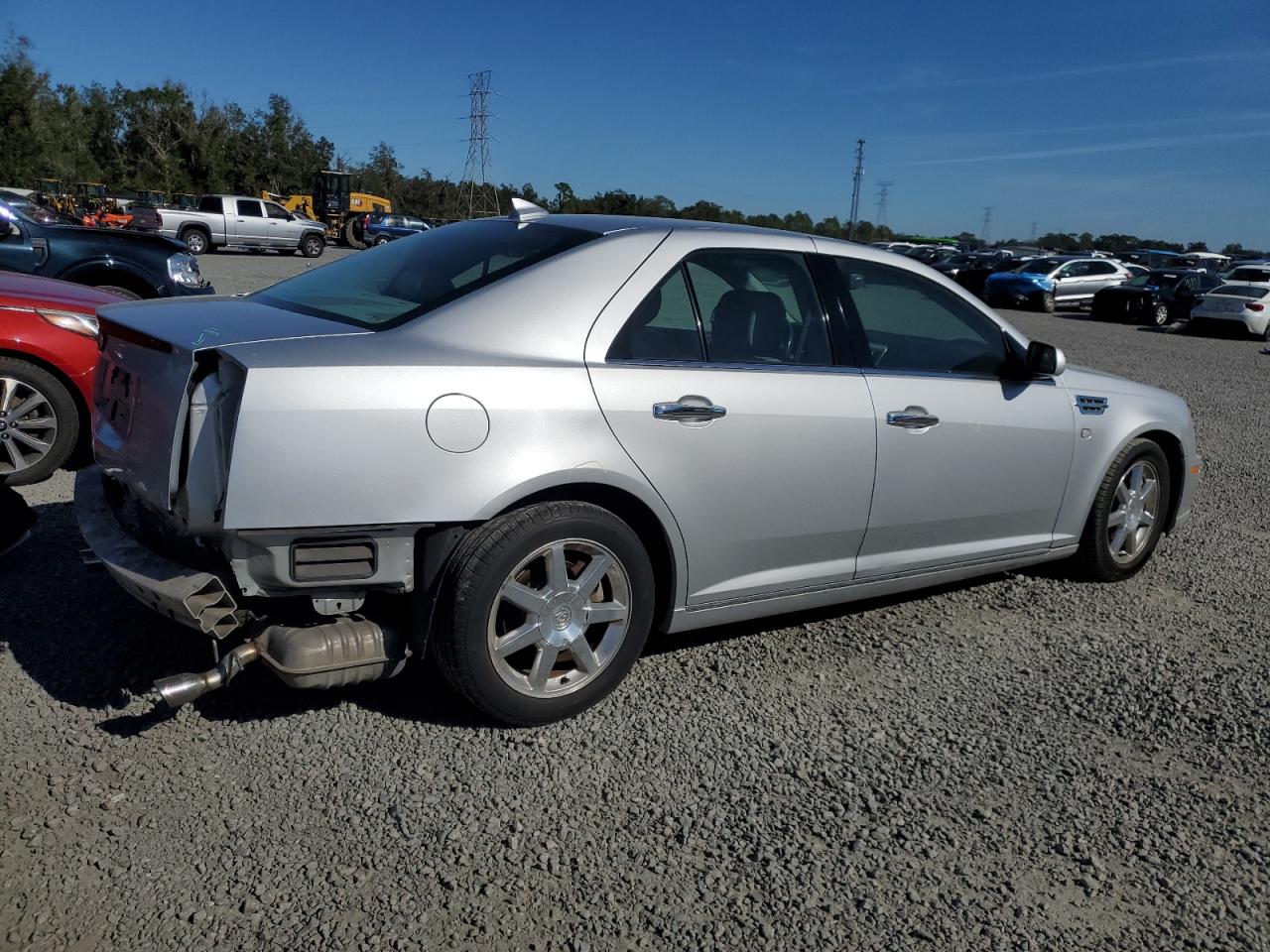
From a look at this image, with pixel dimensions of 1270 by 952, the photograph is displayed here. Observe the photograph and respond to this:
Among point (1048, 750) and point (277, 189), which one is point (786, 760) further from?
point (277, 189)

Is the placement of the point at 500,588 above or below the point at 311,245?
above

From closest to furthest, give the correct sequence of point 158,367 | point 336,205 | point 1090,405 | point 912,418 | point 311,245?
point 158,367, point 912,418, point 1090,405, point 311,245, point 336,205

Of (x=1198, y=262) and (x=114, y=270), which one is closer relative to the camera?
(x=114, y=270)

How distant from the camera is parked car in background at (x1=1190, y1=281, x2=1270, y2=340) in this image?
22.9m

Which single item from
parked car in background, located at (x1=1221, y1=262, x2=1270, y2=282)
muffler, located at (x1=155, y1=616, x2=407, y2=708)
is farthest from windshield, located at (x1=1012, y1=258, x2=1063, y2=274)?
muffler, located at (x1=155, y1=616, x2=407, y2=708)

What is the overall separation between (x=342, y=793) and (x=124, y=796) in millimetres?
580

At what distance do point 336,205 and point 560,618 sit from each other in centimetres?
4860

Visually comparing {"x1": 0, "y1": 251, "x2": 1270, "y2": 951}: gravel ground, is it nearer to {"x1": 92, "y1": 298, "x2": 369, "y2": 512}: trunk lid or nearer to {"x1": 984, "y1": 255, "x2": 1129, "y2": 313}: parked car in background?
{"x1": 92, "y1": 298, "x2": 369, "y2": 512}: trunk lid

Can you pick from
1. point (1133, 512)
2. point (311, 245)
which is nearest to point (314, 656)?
point (1133, 512)

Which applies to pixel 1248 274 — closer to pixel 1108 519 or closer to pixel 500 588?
pixel 1108 519

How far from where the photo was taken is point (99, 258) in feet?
28.7

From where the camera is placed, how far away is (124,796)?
281 cm

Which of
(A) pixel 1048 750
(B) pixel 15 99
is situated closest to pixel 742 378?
(A) pixel 1048 750

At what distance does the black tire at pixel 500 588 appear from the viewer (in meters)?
2.97
